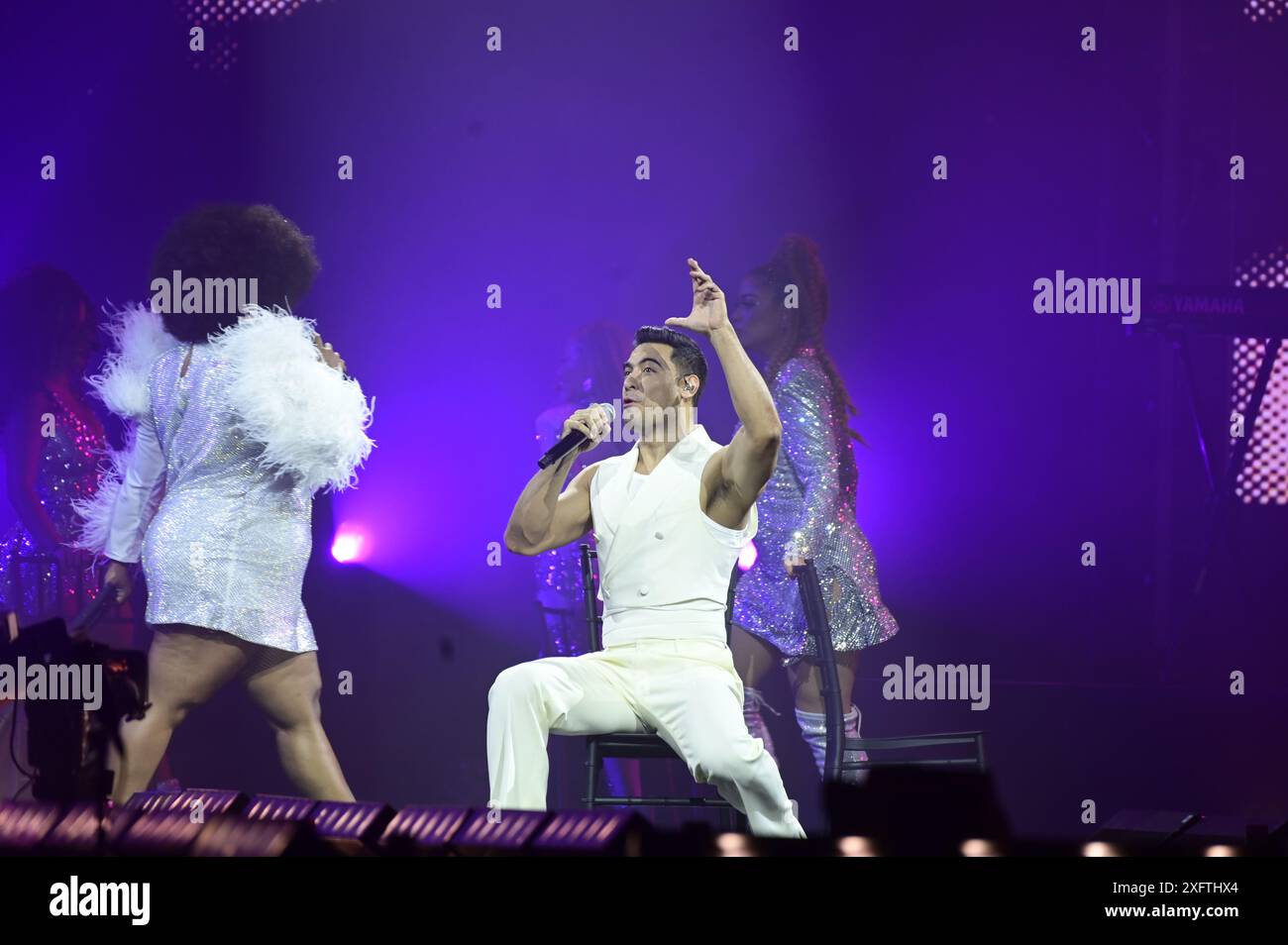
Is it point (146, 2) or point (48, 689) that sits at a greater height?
point (146, 2)

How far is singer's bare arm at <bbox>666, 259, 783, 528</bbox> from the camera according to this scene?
4.12 m

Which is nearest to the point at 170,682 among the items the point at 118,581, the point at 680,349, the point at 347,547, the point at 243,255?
the point at 118,581

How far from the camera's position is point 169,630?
15.3ft

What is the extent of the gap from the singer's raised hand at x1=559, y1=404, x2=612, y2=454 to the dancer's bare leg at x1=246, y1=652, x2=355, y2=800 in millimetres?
1272

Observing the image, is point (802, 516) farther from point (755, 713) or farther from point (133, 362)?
point (133, 362)

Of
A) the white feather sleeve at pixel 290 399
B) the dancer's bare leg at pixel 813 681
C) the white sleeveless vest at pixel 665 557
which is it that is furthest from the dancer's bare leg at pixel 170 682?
the dancer's bare leg at pixel 813 681

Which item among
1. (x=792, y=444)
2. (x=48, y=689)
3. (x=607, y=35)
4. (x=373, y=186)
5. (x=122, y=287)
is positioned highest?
(x=607, y=35)

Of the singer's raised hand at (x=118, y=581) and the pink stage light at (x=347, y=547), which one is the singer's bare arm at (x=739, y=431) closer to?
the pink stage light at (x=347, y=547)

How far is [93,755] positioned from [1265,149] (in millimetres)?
4439

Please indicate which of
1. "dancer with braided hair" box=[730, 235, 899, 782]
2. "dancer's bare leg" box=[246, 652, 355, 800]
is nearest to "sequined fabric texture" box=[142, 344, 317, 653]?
"dancer's bare leg" box=[246, 652, 355, 800]

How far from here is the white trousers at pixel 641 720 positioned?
3982 millimetres

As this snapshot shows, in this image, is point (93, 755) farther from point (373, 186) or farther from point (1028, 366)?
point (1028, 366)

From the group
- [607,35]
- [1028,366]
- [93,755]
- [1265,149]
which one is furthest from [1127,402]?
[93,755]

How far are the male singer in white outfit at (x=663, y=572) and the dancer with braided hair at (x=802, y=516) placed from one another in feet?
1.88
